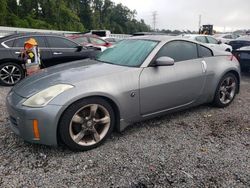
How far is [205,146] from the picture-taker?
3.50m

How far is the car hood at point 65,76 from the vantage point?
11.0ft

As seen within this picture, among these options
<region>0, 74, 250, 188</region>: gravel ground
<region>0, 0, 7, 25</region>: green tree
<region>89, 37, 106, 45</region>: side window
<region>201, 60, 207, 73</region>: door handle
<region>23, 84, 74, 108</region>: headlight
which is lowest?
<region>0, 74, 250, 188</region>: gravel ground

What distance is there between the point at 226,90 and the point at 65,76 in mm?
3165

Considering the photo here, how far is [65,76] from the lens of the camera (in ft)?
11.6

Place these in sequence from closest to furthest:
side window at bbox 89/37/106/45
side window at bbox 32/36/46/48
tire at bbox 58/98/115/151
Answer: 1. tire at bbox 58/98/115/151
2. side window at bbox 32/36/46/48
3. side window at bbox 89/37/106/45

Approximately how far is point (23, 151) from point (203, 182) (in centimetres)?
220

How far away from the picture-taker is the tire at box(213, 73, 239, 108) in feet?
16.1

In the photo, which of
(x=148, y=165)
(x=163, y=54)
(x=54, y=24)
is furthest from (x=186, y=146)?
(x=54, y=24)

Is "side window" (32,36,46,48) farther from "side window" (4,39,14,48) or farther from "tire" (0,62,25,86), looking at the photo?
"tire" (0,62,25,86)

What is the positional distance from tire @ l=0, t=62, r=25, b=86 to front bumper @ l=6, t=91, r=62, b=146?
Result: 166 inches

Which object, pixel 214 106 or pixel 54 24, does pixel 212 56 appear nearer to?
pixel 214 106

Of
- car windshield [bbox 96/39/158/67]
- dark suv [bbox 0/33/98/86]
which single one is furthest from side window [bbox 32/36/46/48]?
car windshield [bbox 96/39/158/67]

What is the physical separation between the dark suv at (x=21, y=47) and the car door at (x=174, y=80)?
10.2 ft

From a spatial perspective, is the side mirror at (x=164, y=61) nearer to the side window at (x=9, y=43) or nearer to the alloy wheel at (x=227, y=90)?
the alloy wheel at (x=227, y=90)
